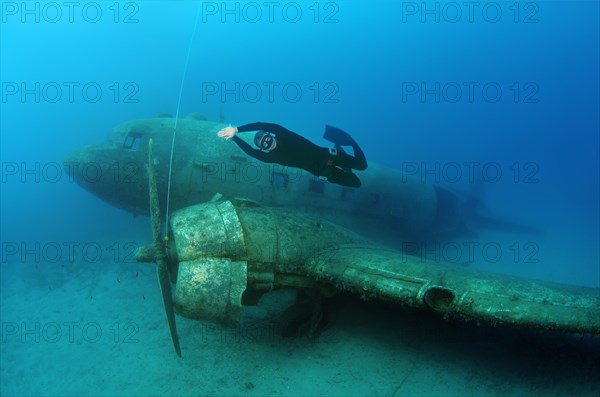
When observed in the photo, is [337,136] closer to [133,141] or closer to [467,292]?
[467,292]

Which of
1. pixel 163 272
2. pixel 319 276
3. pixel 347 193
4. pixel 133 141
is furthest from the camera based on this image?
pixel 347 193

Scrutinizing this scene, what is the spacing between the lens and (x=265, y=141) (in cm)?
770

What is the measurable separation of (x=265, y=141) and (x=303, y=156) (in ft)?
2.97

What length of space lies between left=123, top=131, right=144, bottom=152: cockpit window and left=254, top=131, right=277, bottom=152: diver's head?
4695 millimetres

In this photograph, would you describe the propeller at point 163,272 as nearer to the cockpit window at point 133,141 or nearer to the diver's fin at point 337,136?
the diver's fin at point 337,136

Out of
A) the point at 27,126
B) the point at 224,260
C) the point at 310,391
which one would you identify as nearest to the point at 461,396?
the point at 310,391

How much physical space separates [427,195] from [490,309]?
366 inches

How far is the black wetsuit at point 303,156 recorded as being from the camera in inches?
311

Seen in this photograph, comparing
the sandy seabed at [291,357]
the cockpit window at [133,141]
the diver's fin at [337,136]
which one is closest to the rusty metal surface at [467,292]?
the sandy seabed at [291,357]

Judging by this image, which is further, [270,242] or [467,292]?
[270,242]

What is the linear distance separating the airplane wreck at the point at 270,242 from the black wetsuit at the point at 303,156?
102 centimetres

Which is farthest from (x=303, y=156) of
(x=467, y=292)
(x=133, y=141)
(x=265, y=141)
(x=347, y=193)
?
(x=133, y=141)

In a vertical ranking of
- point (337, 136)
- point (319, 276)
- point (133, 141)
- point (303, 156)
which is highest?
point (337, 136)

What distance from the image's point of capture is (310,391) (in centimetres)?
661
